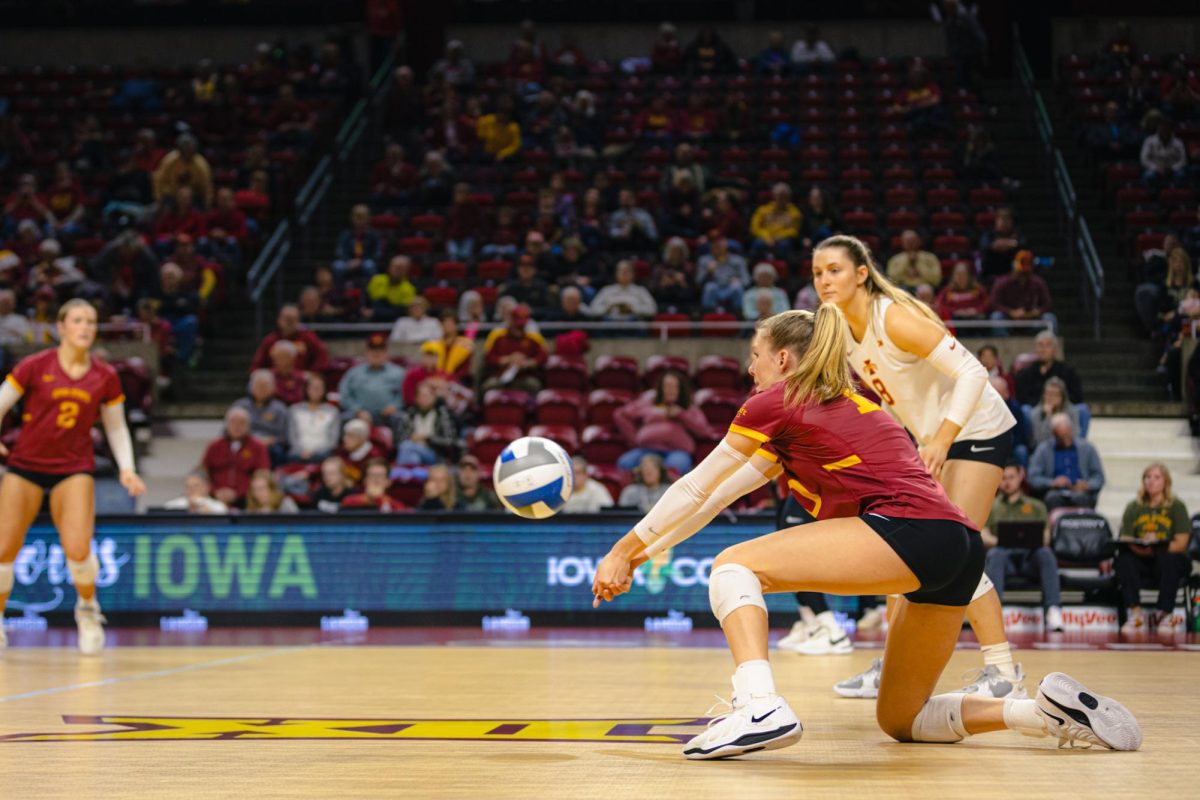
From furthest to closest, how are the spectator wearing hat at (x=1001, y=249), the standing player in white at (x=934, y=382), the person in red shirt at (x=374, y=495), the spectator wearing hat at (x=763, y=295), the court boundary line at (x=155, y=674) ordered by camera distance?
1. the spectator wearing hat at (x=1001, y=249)
2. the spectator wearing hat at (x=763, y=295)
3. the person in red shirt at (x=374, y=495)
4. the court boundary line at (x=155, y=674)
5. the standing player in white at (x=934, y=382)

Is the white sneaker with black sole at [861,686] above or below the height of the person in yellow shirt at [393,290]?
below

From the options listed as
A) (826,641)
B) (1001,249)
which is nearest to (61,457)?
(826,641)

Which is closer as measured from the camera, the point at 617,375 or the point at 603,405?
the point at 603,405

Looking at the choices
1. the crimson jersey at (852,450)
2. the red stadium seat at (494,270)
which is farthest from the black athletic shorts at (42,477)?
the red stadium seat at (494,270)

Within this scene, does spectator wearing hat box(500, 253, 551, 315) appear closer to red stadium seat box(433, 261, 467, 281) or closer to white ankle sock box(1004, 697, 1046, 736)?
red stadium seat box(433, 261, 467, 281)

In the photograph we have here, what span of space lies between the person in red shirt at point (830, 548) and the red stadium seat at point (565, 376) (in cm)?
1062

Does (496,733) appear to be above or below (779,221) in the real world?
below

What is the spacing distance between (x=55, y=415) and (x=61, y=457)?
11.0 inches

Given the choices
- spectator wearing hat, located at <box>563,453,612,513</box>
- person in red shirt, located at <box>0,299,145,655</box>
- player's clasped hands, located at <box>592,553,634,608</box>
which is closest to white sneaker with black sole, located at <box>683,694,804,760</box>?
player's clasped hands, located at <box>592,553,634,608</box>

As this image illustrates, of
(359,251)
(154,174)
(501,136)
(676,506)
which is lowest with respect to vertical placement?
(676,506)

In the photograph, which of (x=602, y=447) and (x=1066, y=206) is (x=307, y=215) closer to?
(x=602, y=447)

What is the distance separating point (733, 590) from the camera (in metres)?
4.96

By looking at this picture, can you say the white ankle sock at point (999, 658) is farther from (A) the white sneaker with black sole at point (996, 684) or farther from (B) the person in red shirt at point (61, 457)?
(B) the person in red shirt at point (61, 457)

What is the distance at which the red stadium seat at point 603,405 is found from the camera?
15320mm
